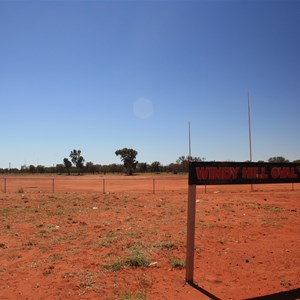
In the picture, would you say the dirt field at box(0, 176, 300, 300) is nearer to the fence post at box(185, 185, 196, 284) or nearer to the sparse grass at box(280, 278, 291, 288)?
the sparse grass at box(280, 278, 291, 288)

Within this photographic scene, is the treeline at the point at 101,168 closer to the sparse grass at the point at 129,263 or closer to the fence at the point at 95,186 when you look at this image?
the fence at the point at 95,186

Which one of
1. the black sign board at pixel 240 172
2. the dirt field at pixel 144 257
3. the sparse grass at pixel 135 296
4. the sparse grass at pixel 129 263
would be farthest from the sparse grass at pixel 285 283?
the sparse grass at pixel 129 263

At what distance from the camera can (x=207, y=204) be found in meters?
18.0

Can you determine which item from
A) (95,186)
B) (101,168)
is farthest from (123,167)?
(95,186)

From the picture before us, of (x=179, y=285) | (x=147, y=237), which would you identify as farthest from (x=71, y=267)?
(x=147, y=237)

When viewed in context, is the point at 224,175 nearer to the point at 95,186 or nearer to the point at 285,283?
the point at 285,283

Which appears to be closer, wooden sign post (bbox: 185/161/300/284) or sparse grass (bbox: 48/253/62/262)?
wooden sign post (bbox: 185/161/300/284)

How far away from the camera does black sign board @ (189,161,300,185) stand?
6023mm

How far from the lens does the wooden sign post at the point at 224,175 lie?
19.6ft

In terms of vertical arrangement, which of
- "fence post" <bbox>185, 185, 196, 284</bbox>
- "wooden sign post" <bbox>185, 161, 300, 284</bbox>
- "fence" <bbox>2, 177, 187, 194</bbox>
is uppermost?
"wooden sign post" <bbox>185, 161, 300, 284</bbox>

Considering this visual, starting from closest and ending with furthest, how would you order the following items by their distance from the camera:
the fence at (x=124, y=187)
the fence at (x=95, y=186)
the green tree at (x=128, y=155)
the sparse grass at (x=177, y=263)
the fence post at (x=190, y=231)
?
the fence post at (x=190, y=231) → the sparse grass at (x=177, y=263) → the fence at (x=124, y=187) → the fence at (x=95, y=186) → the green tree at (x=128, y=155)

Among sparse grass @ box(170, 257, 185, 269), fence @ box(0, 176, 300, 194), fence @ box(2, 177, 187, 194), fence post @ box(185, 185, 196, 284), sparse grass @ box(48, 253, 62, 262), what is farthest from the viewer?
fence @ box(2, 177, 187, 194)

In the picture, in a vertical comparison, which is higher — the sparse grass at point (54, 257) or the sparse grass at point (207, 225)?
the sparse grass at point (207, 225)

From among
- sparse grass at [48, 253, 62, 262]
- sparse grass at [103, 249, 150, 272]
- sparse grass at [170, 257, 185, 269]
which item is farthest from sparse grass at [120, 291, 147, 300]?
sparse grass at [48, 253, 62, 262]
